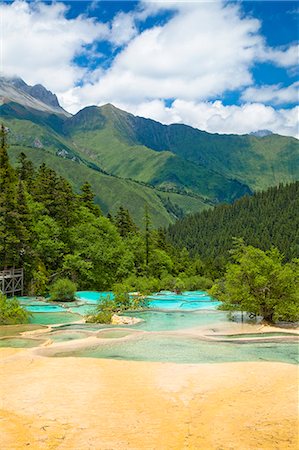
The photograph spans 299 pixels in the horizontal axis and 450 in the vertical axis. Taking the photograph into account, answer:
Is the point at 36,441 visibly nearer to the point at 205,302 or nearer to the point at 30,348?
the point at 30,348

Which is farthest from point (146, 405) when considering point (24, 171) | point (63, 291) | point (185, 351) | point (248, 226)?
point (248, 226)

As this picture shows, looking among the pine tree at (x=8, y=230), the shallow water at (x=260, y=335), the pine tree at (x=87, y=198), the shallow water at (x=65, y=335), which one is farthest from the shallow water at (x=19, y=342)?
the pine tree at (x=87, y=198)

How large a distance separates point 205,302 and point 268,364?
1185 inches

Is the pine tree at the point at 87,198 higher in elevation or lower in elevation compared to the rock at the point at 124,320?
higher

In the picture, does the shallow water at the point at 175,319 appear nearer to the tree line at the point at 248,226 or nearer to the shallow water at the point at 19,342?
the shallow water at the point at 19,342

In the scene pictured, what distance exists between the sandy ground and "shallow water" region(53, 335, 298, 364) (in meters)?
1.81

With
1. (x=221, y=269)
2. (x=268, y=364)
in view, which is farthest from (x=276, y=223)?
(x=268, y=364)

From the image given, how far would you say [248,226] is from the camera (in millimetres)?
155750

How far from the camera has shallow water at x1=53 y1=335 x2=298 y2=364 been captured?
18625 mm

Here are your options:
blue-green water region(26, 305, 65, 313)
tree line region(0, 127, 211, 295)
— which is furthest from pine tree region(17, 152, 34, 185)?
blue-green water region(26, 305, 65, 313)

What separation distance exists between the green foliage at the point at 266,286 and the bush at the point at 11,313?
13.9 metres

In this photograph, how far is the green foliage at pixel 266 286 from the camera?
27.3 m

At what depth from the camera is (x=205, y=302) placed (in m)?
46.9

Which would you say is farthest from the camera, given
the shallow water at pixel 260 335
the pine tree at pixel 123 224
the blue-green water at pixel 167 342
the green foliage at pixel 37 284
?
the pine tree at pixel 123 224
